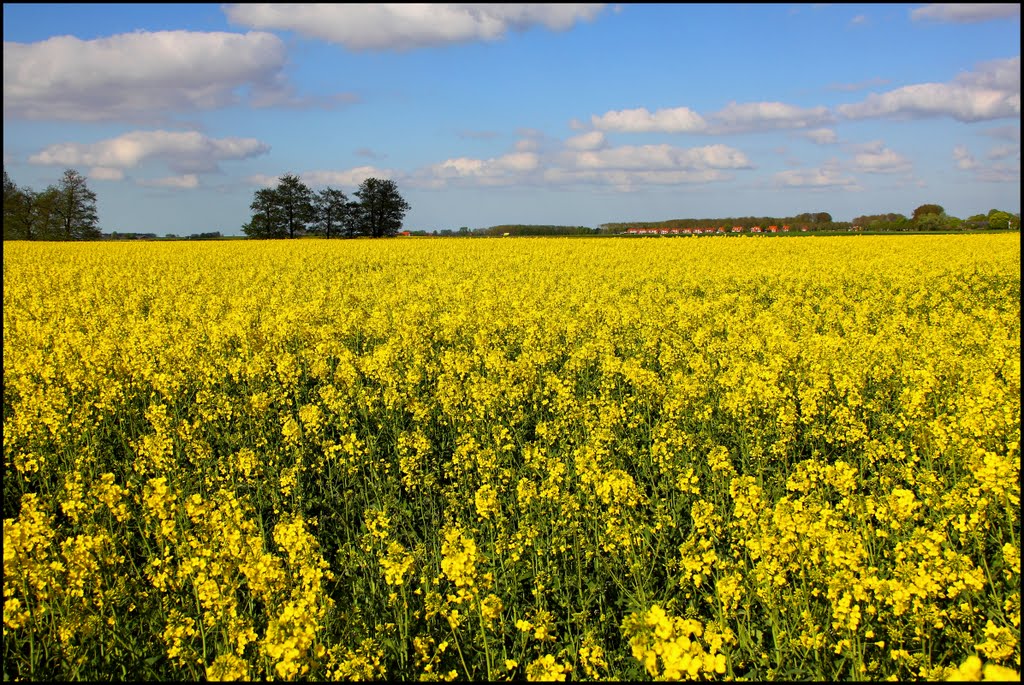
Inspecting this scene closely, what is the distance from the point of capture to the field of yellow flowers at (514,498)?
3719 mm

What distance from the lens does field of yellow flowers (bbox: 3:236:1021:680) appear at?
3.72m

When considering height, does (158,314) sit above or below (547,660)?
above

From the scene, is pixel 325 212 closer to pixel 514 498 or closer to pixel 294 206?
pixel 294 206

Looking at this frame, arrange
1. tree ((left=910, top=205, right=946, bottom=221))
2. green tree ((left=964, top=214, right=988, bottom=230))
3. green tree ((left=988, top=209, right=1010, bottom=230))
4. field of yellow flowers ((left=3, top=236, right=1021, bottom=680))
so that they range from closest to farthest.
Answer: field of yellow flowers ((left=3, top=236, right=1021, bottom=680)) → green tree ((left=988, top=209, right=1010, bottom=230)) → green tree ((left=964, top=214, right=988, bottom=230)) → tree ((left=910, top=205, right=946, bottom=221))

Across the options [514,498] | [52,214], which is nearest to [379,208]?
[52,214]

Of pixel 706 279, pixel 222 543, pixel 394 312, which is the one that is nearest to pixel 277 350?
pixel 394 312

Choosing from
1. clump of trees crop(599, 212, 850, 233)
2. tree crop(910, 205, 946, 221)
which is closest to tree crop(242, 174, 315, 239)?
clump of trees crop(599, 212, 850, 233)

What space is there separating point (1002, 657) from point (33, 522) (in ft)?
17.9

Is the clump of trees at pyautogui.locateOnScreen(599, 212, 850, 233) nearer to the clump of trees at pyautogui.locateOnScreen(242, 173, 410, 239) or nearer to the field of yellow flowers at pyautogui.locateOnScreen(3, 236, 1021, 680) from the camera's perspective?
the clump of trees at pyautogui.locateOnScreen(242, 173, 410, 239)

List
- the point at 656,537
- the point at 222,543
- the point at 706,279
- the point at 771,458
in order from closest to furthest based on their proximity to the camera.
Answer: the point at 222,543, the point at 656,537, the point at 771,458, the point at 706,279

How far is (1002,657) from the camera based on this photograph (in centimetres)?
344

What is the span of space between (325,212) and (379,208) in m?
5.88

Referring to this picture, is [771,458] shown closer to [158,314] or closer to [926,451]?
[926,451]

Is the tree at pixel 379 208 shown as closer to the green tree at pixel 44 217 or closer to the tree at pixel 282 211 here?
the tree at pixel 282 211
